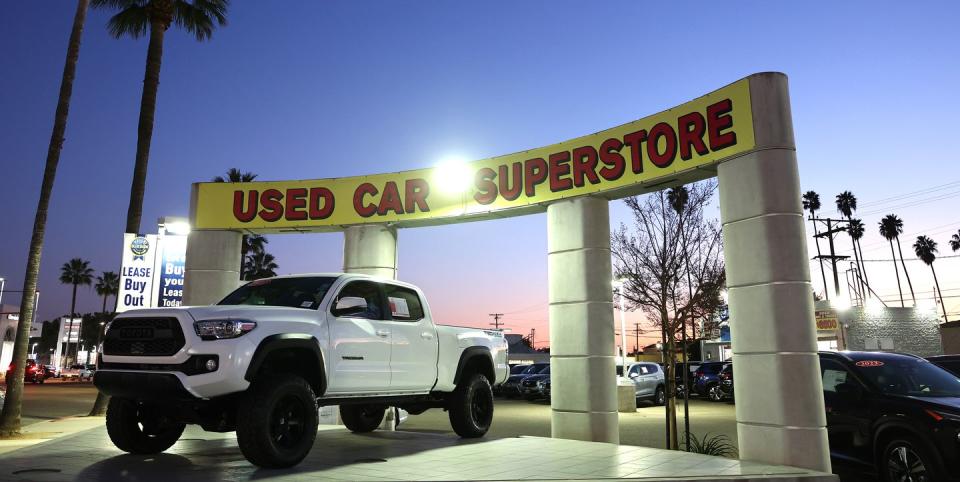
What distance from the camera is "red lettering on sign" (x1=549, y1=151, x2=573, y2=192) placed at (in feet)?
36.4

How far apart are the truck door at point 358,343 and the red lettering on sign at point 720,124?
205 inches

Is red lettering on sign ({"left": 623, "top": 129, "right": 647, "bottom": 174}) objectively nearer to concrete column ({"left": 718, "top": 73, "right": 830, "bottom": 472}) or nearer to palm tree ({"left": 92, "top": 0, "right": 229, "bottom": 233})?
concrete column ({"left": 718, "top": 73, "right": 830, "bottom": 472})

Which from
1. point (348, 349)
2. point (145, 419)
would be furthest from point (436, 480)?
point (145, 419)

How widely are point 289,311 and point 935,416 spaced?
7386 millimetres

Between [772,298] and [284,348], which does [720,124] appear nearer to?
[772,298]

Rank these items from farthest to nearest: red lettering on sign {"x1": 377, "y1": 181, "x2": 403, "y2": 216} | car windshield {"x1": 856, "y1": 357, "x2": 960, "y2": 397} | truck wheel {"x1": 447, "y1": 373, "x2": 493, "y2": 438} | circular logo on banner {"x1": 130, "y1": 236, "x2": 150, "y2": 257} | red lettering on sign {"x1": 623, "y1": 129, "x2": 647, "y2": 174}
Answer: circular logo on banner {"x1": 130, "y1": 236, "x2": 150, "y2": 257} < red lettering on sign {"x1": 377, "y1": 181, "x2": 403, "y2": 216} < red lettering on sign {"x1": 623, "y1": 129, "x2": 647, "y2": 174} < truck wheel {"x1": 447, "y1": 373, "x2": 493, "y2": 438} < car windshield {"x1": 856, "y1": 357, "x2": 960, "y2": 397}

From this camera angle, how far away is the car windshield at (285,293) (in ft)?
25.1

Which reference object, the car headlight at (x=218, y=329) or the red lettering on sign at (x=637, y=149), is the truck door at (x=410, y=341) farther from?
the red lettering on sign at (x=637, y=149)

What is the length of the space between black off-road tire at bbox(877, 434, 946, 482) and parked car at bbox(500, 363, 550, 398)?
70.1ft

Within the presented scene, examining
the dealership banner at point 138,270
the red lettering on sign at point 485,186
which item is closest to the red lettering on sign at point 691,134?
the red lettering on sign at point 485,186

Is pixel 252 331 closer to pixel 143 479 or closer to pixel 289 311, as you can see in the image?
pixel 289 311

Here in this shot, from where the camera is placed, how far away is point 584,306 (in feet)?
35.0

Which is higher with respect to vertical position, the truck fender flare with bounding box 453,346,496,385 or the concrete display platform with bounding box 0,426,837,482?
the truck fender flare with bounding box 453,346,496,385

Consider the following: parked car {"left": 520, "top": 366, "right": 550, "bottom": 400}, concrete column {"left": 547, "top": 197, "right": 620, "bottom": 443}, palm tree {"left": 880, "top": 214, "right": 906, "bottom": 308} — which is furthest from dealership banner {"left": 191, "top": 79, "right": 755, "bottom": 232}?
palm tree {"left": 880, "top": 214, "right": 906, "bottom": 308}
